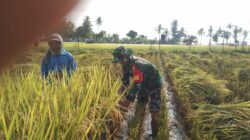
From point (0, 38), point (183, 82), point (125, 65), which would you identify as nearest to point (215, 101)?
point (183, 82)

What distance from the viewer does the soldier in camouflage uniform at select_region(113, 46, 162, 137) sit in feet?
11.2

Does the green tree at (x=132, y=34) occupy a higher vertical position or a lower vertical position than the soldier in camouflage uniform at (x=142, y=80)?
higher

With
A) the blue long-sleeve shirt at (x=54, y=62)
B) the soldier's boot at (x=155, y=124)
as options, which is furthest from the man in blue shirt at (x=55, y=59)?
the soldier's boot at (x=155, y=124)

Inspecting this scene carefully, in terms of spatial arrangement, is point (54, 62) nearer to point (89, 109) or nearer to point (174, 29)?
point (89, 109)

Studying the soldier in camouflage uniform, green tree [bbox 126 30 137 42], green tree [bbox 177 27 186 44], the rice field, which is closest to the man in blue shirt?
the rice field

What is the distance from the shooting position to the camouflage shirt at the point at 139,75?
3.43 m

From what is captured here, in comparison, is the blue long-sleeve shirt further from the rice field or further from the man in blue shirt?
the rice field

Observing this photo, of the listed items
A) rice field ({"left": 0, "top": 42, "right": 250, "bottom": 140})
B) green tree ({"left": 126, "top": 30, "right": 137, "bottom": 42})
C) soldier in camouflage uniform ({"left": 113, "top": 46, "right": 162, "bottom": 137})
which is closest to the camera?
rice field ({"left": 0, "top": 42, "right": 250, "bottom": 140})

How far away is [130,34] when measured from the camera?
75000 millimetres

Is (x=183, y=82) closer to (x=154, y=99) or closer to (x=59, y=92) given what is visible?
(x=154, y=99)

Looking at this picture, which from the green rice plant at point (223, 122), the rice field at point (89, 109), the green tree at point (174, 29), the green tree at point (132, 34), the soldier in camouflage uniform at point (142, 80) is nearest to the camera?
the rice field at point (89, 109)

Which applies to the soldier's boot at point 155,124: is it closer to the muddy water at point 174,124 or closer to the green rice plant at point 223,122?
the muddy water at point 174,124

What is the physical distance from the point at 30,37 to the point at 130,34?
211 feet

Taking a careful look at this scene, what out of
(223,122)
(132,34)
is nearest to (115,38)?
(132,34)
